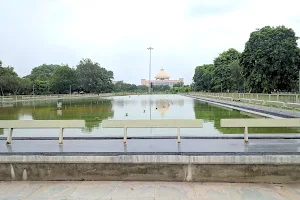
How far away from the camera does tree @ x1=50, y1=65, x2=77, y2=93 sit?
7612 cm

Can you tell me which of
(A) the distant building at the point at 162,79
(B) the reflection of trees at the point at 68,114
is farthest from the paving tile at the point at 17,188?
(A) the distant building at the point at 162,79

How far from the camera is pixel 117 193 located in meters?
4.96

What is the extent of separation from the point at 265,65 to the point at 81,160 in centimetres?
3217

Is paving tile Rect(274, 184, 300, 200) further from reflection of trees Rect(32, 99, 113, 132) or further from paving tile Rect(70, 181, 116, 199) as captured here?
reflection of trees Rect(32, 99, 113, 132)

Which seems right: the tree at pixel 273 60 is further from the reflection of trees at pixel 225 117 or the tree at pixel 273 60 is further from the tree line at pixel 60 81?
the tree line at pixel 60 81

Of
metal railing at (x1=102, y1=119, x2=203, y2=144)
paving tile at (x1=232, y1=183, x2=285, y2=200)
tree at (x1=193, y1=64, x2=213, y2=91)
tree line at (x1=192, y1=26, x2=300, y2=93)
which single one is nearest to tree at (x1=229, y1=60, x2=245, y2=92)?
tree at (x1=193, y1=64, x2=213, y2=91)

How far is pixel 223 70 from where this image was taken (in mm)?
66312

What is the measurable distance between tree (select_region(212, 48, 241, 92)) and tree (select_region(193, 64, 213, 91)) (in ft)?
22.9

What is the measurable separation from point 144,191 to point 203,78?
82.5 meters

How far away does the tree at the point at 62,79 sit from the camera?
7612 cm

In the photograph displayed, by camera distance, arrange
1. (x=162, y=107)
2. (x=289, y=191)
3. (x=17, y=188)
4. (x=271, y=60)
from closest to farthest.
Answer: (x=289, y=191) < (x=17, y=188) < (x=162, y=107) < (x=271, y=60)

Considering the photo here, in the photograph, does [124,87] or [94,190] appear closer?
[94,190]

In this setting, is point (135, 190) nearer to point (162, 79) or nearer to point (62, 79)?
point (62, 79)

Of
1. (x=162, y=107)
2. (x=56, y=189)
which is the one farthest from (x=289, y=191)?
(x=162, y=107)
